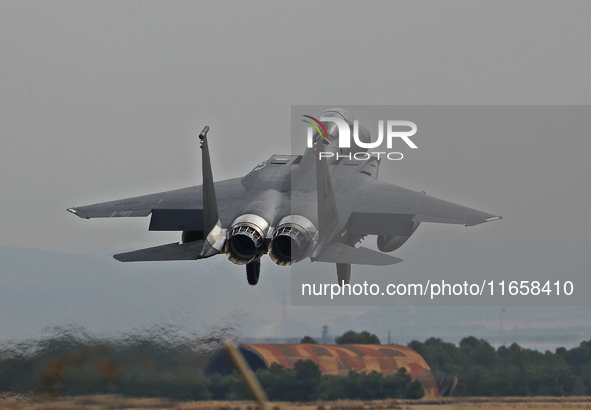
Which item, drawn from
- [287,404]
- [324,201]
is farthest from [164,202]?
[287,404]

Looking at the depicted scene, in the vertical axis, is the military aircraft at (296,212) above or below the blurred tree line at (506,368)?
above

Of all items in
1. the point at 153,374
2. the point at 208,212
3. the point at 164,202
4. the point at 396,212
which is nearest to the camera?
the point at 153,374

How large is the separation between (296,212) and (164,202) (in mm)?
7423

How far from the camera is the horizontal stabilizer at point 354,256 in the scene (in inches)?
1110

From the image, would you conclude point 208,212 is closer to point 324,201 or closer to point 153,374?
point 324,201

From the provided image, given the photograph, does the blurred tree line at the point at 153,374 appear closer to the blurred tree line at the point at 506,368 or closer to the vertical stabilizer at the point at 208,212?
the blurred tree line at the point at 506,368

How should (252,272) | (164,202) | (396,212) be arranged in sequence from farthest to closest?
(164,202)
(396,212)
(252,272)

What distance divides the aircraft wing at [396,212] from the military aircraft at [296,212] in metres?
0.04

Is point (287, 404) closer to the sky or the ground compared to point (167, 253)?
closer to the ground

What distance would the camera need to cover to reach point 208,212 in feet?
95.4

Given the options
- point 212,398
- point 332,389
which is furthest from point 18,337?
point 332,389

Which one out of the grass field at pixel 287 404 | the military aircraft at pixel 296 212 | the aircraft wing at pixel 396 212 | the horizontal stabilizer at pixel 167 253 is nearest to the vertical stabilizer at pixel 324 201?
the military aircraft at pixel 296 212

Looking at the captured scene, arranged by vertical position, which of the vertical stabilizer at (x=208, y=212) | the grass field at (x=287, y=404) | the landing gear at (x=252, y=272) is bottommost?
the grass field at (x=287, y=404)

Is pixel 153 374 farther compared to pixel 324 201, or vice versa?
pixel 324 201
